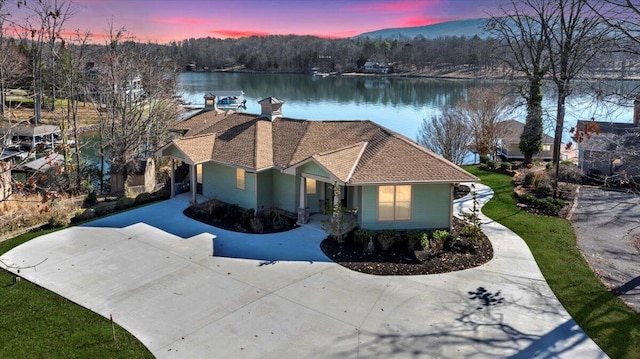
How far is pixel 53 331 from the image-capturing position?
1068 centimetres

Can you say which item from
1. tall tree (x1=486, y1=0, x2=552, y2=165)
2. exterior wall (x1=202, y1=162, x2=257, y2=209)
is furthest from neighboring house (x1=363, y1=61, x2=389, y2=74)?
exterior wall (x1=202, y1=162, x2=257, y2=209)

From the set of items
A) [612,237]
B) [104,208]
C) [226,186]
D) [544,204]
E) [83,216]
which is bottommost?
[612,237]

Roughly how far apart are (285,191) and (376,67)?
114170mm

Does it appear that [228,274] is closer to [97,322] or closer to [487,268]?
[97,322]

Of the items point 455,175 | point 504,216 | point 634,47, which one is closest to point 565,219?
point 504,216

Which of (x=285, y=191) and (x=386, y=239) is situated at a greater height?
(x=285, y=191)

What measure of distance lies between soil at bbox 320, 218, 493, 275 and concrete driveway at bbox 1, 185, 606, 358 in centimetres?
36

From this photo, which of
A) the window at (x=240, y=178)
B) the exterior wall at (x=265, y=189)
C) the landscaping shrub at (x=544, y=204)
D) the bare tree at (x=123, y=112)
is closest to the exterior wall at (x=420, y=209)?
the exterior wall at (x=265, y=189)

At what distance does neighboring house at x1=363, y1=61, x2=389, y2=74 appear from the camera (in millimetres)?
126375

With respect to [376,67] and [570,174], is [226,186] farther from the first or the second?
[376,67]

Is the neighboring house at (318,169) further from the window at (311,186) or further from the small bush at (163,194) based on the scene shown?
the small bush at (163,194)

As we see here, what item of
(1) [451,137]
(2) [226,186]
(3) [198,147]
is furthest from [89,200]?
(1) [451,137]

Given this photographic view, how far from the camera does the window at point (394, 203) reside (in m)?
16.8

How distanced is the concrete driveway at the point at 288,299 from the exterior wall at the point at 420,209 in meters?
1.89
